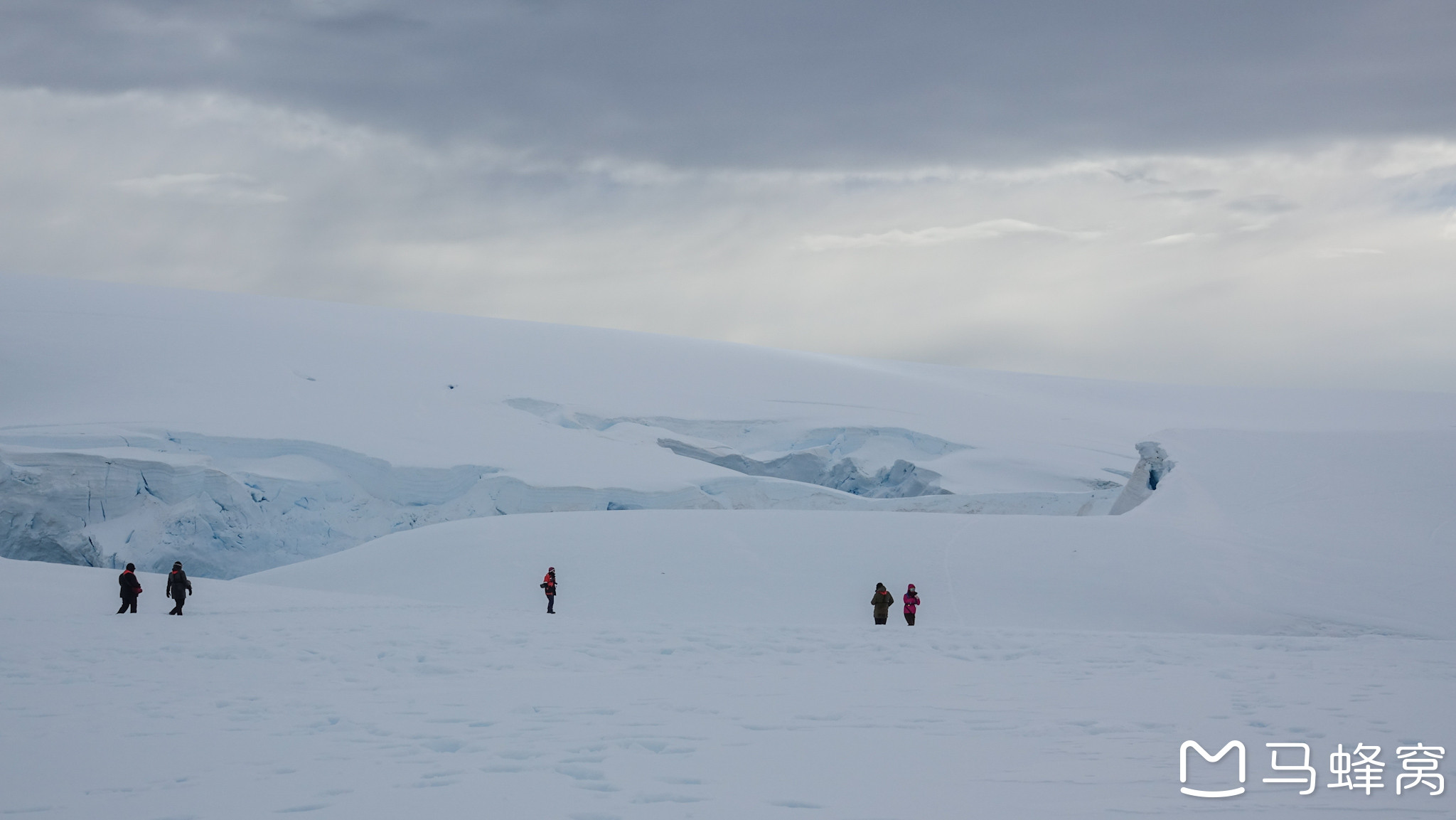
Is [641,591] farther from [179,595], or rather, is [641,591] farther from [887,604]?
[179,595]

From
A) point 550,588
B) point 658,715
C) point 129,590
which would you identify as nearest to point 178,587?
point 129,590

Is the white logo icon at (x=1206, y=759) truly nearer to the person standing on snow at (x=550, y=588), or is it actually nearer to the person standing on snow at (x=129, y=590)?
the person standing on snow at (x=550, y=588)

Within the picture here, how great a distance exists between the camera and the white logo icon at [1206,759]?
4575 mm

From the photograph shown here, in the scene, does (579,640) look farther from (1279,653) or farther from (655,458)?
(655,458)

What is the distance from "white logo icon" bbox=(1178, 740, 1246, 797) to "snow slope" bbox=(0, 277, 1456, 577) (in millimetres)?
14197

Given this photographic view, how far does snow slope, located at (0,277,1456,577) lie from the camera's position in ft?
58.9

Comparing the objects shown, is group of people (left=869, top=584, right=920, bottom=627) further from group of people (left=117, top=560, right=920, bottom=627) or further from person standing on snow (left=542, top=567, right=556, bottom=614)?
person standing on snow (left=542, top=567, right=556, bottom=614)

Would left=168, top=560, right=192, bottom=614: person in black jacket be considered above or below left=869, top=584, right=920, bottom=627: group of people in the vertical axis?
below

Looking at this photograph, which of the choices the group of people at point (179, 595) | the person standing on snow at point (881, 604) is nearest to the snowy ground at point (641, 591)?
the person standing on snow at point (881, 604)

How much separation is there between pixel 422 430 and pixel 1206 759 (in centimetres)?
2012

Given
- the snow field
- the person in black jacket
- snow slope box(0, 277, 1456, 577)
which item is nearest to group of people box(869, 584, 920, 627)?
the snow field

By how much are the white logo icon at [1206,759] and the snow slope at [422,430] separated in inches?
559

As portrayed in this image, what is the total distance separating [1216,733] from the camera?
5820mm

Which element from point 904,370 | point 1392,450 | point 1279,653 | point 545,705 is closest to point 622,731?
point 545,705
